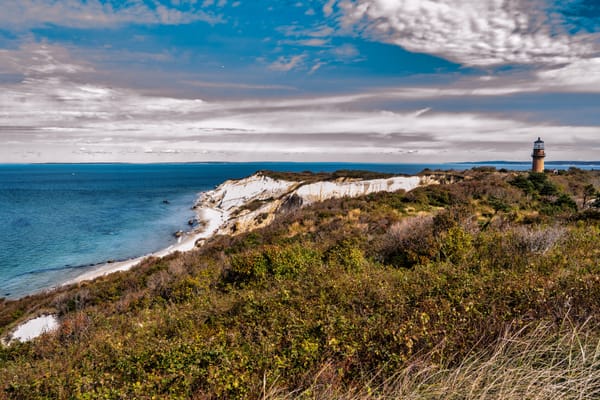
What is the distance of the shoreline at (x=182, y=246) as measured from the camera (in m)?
26.1

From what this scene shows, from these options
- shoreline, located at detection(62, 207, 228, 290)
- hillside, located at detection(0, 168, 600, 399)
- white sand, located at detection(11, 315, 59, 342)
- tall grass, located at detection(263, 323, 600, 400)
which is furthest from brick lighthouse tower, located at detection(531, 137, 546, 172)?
white sand, located at detection(11, 315, 59, 342)

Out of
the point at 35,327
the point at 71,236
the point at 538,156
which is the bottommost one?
Answer: the point at 71,236

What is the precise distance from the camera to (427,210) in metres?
21.2

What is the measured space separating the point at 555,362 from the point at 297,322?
3.20 metres

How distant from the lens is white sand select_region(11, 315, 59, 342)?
1398 centimetres

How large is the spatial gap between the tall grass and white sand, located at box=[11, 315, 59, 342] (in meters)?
15.6

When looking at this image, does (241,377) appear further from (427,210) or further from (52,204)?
(52,204)

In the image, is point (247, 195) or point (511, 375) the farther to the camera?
point (247, 195)

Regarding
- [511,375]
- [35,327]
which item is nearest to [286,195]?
[35,327]

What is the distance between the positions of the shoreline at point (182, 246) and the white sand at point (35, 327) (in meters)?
9.09

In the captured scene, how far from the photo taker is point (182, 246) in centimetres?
3506

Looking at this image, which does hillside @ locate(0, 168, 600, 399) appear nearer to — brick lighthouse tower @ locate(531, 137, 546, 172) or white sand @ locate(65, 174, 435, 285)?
white sand @ locate(65, 174, 435, 285)

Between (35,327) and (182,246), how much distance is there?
2027 centimetres

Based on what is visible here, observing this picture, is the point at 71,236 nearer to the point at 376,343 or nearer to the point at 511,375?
the point at 376,343
